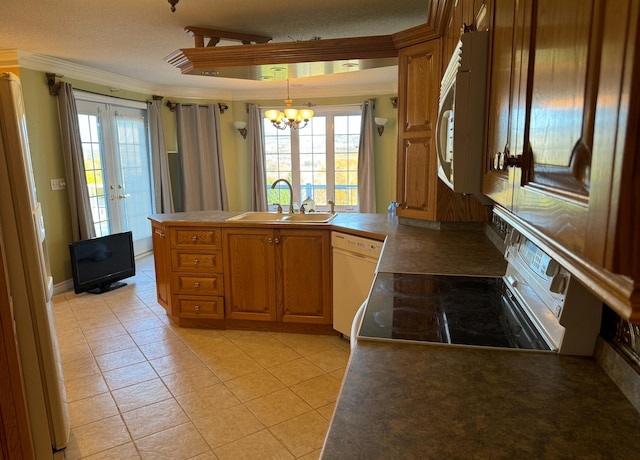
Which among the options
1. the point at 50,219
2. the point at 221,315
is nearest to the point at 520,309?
the point at 221,315

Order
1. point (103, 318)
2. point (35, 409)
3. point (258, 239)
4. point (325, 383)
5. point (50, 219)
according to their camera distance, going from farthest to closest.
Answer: point (50, 219)
point (103, 318)
point (258, 239)
point (325, 383)
point (35, 409)

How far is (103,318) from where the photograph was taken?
3.87 metres

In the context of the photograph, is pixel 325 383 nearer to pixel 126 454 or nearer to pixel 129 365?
pixel 126 454

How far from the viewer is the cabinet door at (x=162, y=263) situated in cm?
356

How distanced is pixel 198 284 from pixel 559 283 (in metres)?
2.92

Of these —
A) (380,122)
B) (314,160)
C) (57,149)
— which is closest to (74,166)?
(57,149)

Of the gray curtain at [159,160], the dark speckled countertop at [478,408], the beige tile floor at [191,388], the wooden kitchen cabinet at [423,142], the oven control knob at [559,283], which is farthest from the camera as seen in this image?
the gray curtain at [159,160]

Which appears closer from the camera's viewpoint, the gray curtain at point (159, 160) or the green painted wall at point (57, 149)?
the green painted wall at point (57, 149)

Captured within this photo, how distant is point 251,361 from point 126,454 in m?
1.07

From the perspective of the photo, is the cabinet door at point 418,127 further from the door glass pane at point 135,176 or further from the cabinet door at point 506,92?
the door glass pane at point 135,176

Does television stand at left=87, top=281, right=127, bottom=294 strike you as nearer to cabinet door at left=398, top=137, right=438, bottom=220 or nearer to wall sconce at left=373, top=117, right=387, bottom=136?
cabinet door at left=398, top=137, right=438, bottom=220

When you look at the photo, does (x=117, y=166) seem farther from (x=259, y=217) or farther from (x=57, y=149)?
(x=259, y=217)

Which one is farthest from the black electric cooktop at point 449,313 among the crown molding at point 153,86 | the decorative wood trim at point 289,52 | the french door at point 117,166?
the french door at point 117,166

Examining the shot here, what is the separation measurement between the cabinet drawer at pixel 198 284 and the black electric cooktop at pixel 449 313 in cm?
200
